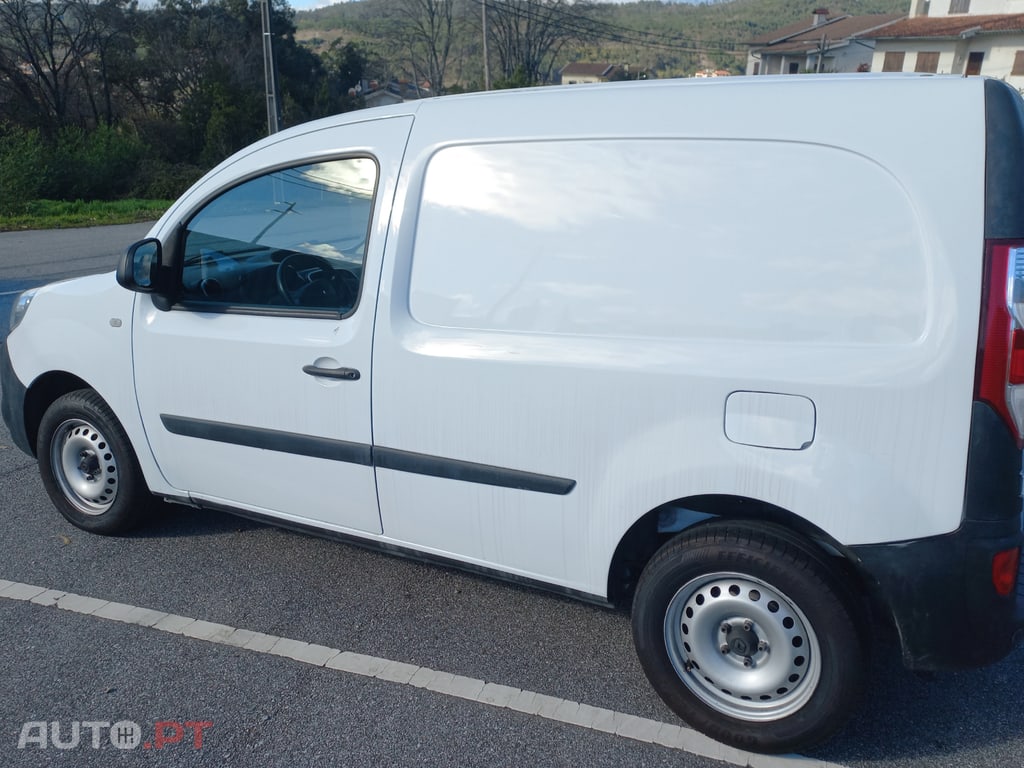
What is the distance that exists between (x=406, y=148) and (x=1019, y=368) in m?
2.02

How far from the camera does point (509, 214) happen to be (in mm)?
2822

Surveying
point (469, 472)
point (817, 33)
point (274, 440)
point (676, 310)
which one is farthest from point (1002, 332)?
point (817, 33)

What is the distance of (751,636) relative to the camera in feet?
8.69

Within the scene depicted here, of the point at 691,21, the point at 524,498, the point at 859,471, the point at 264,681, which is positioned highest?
the point at 691,21

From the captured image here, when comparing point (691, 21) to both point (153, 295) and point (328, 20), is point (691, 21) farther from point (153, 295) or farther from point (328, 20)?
point (153, 295)

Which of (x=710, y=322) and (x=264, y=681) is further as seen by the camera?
(x=264, y=681)

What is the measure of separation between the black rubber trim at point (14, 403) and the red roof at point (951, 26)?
58.3 metres

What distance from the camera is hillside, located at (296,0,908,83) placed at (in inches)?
3017

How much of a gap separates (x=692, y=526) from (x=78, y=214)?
77.6 ft

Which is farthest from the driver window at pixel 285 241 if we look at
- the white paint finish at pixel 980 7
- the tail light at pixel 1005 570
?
the white paint finish at pixel 980 7

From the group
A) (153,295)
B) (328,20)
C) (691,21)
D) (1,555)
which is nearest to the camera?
(153,295)

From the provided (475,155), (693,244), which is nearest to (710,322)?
(693,244)

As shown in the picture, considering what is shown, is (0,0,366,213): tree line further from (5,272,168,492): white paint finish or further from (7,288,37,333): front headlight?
(5,272,168,492): white paint finish

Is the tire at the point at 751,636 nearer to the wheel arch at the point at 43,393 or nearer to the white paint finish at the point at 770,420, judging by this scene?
the white paint finish at the point at 770,420
